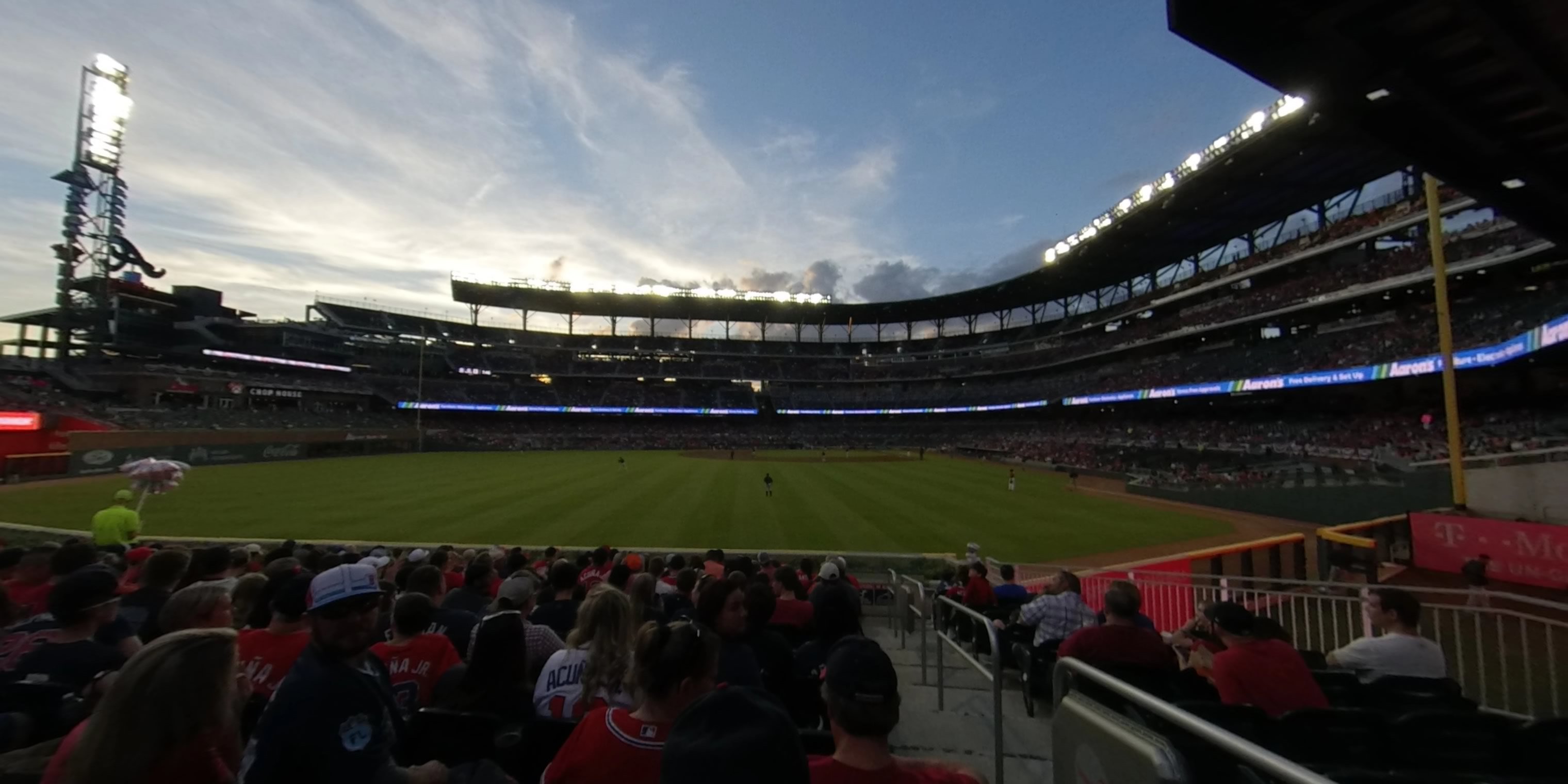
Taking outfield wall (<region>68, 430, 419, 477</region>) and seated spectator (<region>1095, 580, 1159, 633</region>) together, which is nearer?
seated spectator (<region>1095, 580, 1159, 633</region>)

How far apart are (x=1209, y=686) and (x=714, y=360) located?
9061 centimetres

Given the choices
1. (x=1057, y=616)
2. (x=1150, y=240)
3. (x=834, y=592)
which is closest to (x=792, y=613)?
(x=834, y=592)

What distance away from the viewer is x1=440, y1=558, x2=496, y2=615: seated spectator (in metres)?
Result: 6.48

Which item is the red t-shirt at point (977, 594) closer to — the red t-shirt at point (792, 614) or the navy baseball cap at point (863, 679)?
the red t-shirt at point (792, 614)

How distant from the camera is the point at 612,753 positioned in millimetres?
2232

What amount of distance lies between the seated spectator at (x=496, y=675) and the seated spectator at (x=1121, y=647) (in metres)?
3.50

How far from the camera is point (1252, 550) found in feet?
45.3

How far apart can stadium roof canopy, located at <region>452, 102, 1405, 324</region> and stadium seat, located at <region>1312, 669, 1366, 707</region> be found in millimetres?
4320

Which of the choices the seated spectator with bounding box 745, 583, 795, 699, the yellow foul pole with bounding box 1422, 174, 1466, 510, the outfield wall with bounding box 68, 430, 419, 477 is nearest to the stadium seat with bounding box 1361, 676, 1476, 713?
the seated spectator with bounding box 745, 583, 795, 699

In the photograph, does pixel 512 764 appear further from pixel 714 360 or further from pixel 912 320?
pixel 714 360

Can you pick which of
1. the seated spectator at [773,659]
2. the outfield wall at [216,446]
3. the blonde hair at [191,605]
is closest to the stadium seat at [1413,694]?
the seated spectator at [773,659]

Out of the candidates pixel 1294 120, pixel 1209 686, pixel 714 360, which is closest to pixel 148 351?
pixel 714 360

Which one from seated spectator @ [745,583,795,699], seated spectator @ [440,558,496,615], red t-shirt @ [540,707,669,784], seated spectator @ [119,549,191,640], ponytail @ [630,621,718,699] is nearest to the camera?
red t-shirt @ [540,707,669,784]

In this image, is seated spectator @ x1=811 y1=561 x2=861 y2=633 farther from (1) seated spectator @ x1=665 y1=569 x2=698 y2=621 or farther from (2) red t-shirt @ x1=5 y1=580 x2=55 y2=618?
(2) red t-shirt @ x1=5 y1=580 x2=55 y2=618
